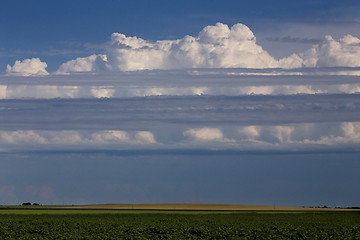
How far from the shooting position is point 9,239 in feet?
223

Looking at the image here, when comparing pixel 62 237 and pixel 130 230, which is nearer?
pixel 62 237

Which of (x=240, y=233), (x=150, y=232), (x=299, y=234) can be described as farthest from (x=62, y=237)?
(x=299, y=234)

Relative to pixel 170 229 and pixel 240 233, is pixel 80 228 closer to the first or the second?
pixel 170 229

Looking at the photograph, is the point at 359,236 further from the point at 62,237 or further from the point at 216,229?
the point at 62,237

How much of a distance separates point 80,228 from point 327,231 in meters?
27.2

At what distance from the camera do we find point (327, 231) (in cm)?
8356

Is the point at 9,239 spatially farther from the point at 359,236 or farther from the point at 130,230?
the point at 359,236

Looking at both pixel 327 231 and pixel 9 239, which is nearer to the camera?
pixel 9 239

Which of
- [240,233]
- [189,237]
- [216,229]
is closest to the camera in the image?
[189,237]

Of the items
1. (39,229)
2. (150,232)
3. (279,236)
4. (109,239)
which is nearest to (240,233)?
(279,236)

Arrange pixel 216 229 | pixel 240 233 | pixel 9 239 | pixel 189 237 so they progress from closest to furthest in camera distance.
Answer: pixel 9 239, pixel 189 237, pixel 240 233, pixel 216 229

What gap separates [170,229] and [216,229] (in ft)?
16.8

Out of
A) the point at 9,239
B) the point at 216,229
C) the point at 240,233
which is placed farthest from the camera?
the point at 216,229

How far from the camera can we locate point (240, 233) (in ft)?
260
